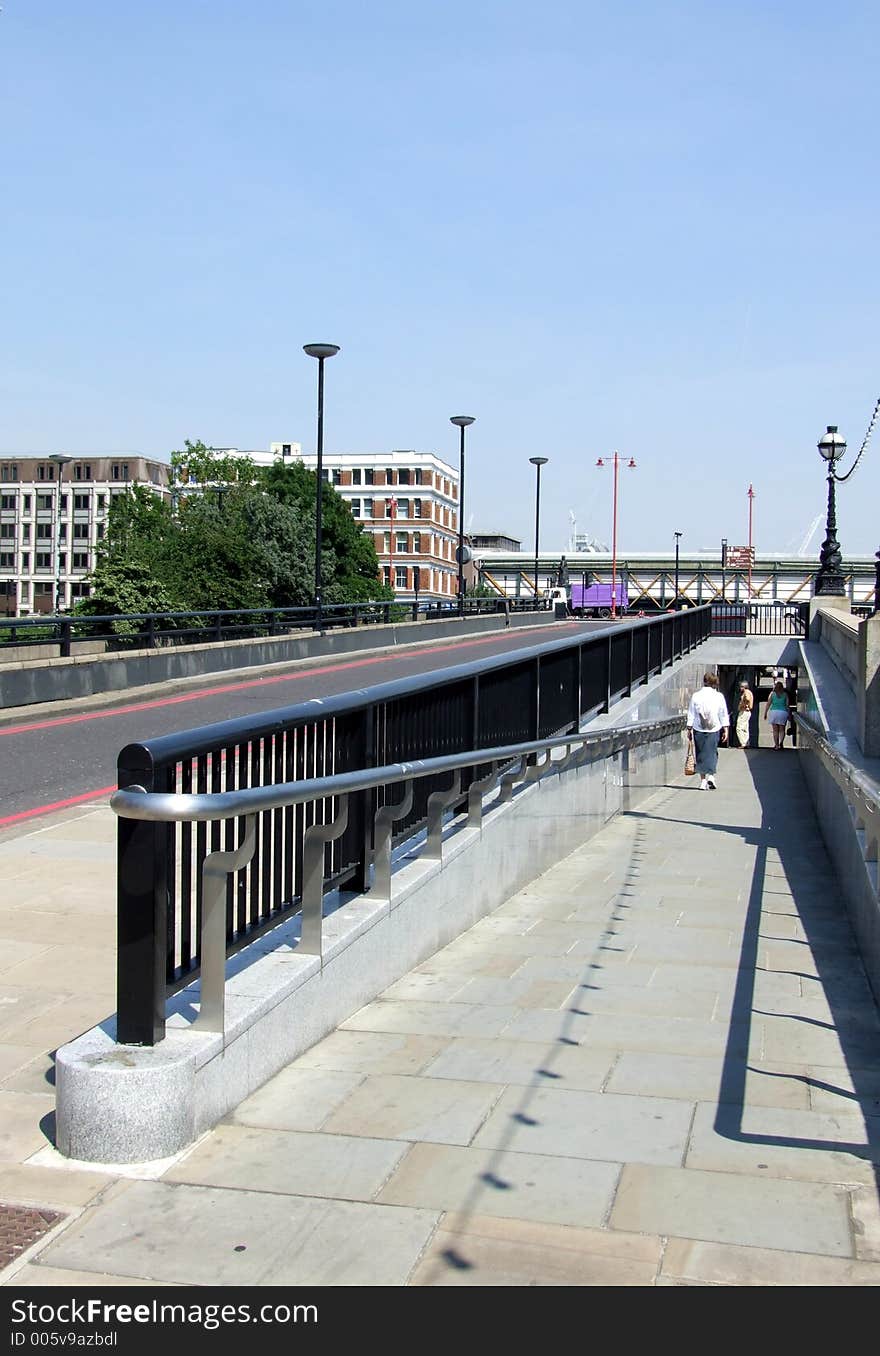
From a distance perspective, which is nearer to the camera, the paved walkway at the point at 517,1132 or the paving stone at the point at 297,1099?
the paved walkway at the point at 517,1132

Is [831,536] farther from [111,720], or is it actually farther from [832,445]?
[111,720]

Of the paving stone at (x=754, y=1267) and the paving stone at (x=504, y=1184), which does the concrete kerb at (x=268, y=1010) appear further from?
the paving stone at (x=754, y=1267)

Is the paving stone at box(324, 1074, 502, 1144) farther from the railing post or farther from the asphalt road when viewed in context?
the asphalt road

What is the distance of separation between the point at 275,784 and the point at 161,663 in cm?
1698

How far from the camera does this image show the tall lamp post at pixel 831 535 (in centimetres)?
2855

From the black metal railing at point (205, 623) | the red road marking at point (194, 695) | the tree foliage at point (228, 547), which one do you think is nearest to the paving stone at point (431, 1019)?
the red road marking at point (194, 695)

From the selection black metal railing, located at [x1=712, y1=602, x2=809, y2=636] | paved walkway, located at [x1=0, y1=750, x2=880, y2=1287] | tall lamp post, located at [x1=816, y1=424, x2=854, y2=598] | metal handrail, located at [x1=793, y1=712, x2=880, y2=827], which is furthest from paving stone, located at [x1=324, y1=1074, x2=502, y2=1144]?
black metal railing, located at [x1=712, y1=602, x2=809, y2=636]

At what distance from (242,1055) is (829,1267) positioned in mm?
2000

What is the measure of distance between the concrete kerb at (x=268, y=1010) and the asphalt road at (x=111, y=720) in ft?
13.0

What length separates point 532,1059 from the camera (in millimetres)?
5094

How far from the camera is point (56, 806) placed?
1102 centimetres

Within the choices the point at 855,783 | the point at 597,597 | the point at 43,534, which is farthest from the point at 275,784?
the point at 43,534
